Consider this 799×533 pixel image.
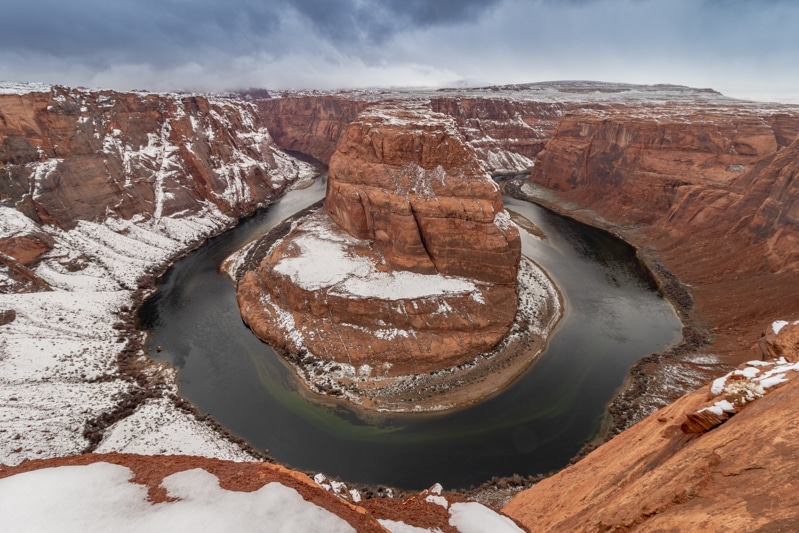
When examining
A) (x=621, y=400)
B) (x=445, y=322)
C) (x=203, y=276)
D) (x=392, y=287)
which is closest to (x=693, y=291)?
(x=621, y=400)

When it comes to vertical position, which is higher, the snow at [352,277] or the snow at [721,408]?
the snow at [352,277]

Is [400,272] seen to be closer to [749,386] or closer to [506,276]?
[506,276]

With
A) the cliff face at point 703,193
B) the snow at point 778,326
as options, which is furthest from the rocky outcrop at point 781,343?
the cliff face at point 703,193

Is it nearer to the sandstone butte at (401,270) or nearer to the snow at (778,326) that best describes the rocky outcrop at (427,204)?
the sandstone butte at (401,270)

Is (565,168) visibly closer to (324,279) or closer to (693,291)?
(693,291)

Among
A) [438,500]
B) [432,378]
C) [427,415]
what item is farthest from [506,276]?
[438,500]

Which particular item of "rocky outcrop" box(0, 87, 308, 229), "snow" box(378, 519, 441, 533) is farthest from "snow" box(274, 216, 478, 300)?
"rocky outcrop" box(0, 87, 308, 229)

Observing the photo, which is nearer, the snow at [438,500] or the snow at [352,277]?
the snow at [438,500]
